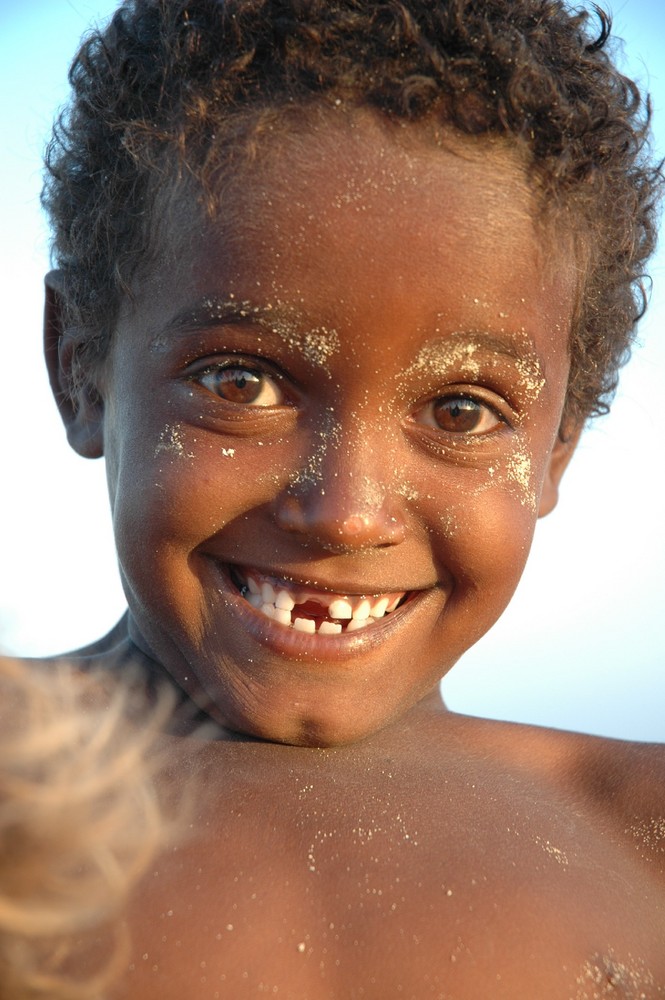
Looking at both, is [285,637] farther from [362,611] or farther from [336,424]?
[336,424]

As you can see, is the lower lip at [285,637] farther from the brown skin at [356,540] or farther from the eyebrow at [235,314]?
the eyebrow at [235,314]

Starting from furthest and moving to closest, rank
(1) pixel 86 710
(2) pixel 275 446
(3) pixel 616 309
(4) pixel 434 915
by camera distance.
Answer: (3) pixel 616 309 → (1) pixel 86 710 → (2) pixel 275 446 → (4) pixel 434 915

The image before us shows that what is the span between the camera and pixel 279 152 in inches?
76.1

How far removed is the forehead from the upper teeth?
49 centimetres

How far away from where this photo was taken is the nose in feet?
6.17

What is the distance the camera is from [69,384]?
2.48 meters

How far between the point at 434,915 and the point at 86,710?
2.35 ft

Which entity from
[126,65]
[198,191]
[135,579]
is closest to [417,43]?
[198,191]

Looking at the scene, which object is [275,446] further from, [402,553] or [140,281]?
[140,281]

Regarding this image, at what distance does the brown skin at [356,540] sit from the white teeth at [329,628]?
0.02 metres

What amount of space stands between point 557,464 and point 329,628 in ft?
2.85

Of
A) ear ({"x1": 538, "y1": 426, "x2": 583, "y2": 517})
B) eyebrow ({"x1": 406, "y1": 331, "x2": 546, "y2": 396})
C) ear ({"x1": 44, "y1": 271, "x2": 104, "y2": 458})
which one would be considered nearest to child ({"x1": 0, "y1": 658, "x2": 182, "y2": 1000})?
ear ({"x1": 44, "y1": 271, "x2": 104, "y2": 458})

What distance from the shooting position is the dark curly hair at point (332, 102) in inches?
78.4

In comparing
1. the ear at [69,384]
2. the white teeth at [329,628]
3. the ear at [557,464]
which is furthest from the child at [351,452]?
the ear at [557,464]
